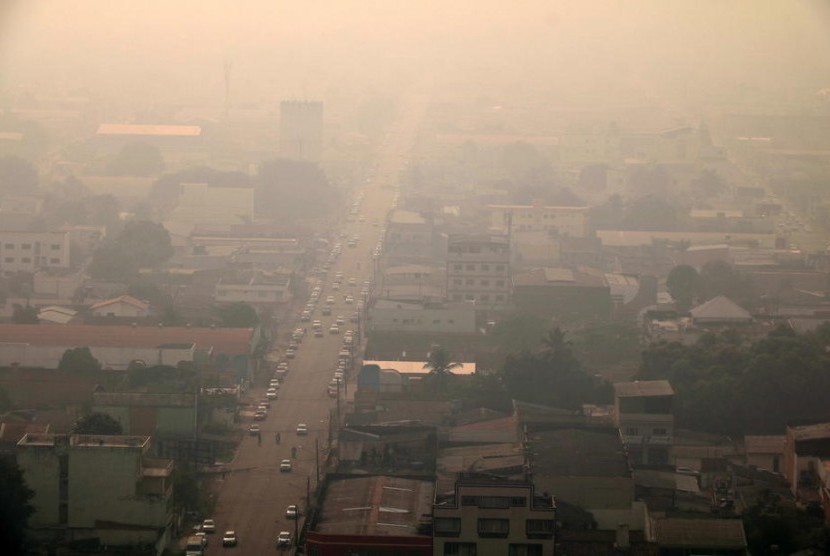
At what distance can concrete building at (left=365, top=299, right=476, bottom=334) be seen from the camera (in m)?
10.6

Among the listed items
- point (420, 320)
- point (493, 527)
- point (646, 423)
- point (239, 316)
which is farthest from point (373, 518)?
point (420, 320)

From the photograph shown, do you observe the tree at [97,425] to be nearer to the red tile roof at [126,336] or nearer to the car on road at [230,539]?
the car on road at [230,539]

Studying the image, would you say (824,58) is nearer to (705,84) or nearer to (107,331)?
(705,84)

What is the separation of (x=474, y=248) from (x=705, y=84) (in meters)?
23.4

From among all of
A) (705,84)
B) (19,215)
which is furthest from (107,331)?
(705,84)

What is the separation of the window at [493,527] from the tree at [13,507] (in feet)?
4.81

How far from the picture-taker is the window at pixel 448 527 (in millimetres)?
5977

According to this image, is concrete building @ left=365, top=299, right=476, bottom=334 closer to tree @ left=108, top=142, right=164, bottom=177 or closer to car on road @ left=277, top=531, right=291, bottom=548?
car on road @ left=277, top=531, right=291, bottom=548

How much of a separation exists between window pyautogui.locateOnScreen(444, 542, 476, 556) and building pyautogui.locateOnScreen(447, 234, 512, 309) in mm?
5541

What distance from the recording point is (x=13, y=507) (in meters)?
6.32

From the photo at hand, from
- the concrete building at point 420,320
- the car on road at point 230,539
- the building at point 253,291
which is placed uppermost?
the building at point 253,291

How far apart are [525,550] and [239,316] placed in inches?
171

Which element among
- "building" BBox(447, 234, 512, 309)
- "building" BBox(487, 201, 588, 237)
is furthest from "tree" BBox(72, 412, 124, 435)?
"building" BBox(487, 201, 588, 237)

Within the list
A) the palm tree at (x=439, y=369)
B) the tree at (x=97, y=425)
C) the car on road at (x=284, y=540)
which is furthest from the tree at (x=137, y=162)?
the car on road at (x=284, y=540)
